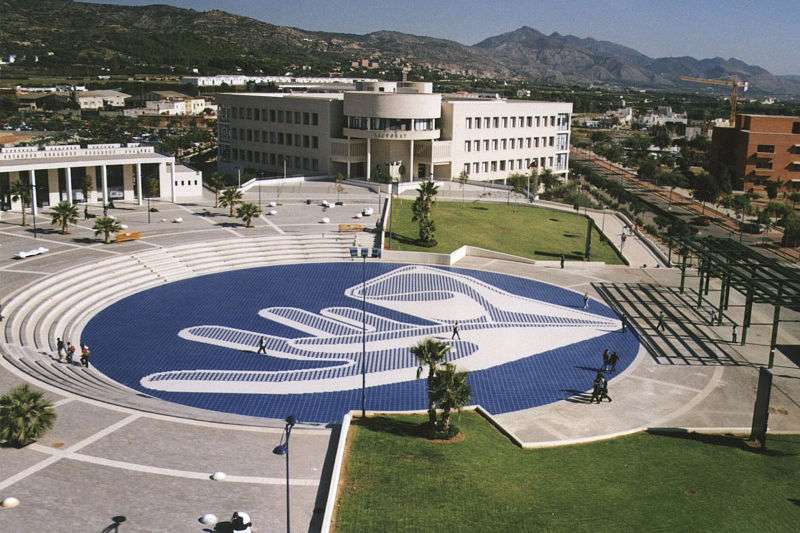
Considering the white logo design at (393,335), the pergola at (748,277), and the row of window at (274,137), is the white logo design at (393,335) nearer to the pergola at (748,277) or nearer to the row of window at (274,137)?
the pergola at (748,277)

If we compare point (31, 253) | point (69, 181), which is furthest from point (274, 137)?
point (31, 253)

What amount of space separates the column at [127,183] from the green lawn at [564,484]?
179ft

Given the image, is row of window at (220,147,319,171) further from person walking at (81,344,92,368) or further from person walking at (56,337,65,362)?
person walking at (81,344,92,368)

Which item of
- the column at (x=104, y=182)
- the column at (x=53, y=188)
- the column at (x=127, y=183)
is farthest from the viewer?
the column at (x=127, y=183)

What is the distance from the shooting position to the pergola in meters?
41.9

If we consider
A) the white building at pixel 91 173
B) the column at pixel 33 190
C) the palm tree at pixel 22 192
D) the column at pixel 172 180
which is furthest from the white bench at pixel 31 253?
the column at pixel 172 180

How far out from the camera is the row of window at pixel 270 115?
339 feet

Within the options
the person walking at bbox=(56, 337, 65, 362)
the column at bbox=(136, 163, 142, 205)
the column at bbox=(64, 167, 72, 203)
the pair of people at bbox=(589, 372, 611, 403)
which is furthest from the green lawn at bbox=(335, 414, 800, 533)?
the column at bbox=(136, 163, 142, 205)

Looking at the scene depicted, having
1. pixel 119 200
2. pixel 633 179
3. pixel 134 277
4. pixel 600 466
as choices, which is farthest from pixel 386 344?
pixel 633 179

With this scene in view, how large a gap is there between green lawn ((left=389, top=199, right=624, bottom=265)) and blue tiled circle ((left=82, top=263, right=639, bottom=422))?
28.9 ft

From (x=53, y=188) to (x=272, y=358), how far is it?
136 feet

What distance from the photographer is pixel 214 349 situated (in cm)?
4253

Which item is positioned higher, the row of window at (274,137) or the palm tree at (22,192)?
the row of window at (274,137)

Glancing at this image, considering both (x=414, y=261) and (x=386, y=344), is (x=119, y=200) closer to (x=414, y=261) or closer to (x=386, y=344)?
(x=414, y=261)
